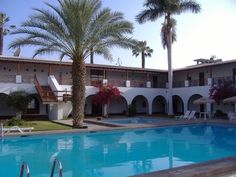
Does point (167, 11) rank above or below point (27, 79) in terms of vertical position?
above

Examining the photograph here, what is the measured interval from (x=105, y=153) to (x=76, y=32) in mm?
8718


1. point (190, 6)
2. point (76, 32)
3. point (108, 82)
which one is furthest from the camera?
point (108, 82)

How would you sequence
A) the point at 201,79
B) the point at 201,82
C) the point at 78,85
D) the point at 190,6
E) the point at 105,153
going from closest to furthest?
1. the point at 105,153
2. the point at 78,85
3. the point at 190,6
4. the point at 201,82
5. the point at 201,79

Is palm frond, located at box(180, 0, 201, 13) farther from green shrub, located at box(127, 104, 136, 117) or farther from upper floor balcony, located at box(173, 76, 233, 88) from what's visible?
green shrub, located at box(127, 104, 136, 117)

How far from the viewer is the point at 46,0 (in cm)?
1898

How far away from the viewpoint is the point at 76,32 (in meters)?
19.1

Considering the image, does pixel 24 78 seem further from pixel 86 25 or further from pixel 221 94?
pixel 221 94

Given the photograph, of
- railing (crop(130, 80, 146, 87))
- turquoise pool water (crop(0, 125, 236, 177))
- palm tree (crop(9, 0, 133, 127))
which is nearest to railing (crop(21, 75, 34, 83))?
palm tree (crop(9, 0, 133, 127))

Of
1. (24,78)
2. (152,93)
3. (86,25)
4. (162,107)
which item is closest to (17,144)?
(86,25)

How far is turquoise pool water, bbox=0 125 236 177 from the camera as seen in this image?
34.2ft

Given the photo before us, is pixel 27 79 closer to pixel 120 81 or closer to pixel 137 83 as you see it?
pixel 120 81

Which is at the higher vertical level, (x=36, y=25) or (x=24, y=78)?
(x=36, y=25)

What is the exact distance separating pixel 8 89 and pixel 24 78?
9.17 ft

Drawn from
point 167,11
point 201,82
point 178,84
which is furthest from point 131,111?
point 167,11
